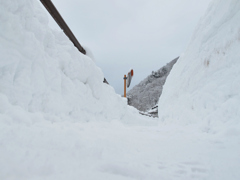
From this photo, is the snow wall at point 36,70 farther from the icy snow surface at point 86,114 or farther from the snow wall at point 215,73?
the snow wall at point 215,73

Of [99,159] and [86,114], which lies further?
[86,114]

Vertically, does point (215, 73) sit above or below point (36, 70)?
above

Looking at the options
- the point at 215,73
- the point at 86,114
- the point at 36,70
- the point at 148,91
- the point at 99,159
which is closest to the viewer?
the point at 99,159

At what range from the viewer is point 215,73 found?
3355 mm

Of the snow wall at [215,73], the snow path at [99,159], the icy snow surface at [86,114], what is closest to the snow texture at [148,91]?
the snow wall at [215,73]

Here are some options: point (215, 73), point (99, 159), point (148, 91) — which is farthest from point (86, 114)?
point (148, 91)

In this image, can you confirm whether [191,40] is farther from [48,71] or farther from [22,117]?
[22,117]

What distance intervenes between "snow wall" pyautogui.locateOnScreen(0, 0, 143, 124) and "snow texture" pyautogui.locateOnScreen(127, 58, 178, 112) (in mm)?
17216

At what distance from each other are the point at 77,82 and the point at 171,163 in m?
3.04

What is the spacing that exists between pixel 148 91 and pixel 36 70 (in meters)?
21.3

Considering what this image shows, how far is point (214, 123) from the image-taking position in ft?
9.43

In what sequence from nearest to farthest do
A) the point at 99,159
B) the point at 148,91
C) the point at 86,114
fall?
the point at 99,159, the point at 86,114, the point at 148,91

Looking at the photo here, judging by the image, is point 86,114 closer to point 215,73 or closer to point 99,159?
point 99,159

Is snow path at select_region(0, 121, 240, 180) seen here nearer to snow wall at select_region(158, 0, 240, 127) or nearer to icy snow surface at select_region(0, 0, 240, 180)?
icy snow surface at select_region(0, 0, 240, 180)
